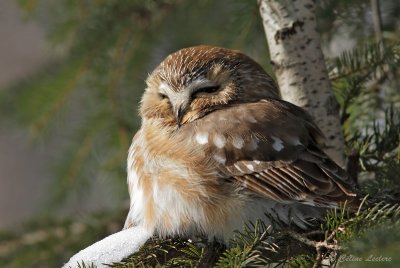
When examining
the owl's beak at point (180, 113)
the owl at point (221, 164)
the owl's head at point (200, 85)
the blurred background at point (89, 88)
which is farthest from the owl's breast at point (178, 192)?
the blurred background at point (89, 88)

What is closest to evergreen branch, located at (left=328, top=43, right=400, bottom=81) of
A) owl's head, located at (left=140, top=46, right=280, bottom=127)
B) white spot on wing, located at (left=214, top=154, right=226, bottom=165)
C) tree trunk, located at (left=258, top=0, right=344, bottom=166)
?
tree trunk, located at (left=258, top=0, right=344, bottom=166)

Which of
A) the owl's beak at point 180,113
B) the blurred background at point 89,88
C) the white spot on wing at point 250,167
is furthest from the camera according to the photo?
the blurred background at point 89,88

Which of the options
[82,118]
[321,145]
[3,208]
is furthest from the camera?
[3,208]

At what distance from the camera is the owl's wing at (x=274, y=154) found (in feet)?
9.61

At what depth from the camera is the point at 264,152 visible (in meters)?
3.08

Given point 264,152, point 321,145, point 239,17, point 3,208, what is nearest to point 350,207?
point 264,152

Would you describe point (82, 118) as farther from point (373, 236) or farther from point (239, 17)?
point (373, 236)

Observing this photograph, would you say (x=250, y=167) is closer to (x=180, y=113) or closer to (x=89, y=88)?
(x=180, y=113)

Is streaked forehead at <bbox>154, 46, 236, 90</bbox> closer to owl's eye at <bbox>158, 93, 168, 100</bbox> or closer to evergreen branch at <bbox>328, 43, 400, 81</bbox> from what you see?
owl's eye at <bbox>158, 93, 168, 100</bbox>

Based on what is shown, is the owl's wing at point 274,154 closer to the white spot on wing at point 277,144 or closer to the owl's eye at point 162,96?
the white spot on wing at point 277,144

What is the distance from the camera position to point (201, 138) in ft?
10.5

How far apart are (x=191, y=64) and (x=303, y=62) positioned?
1.75 ft

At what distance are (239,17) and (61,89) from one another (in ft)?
3.62

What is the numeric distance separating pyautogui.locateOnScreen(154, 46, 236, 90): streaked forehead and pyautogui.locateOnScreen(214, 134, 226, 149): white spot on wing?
0.42 metres
